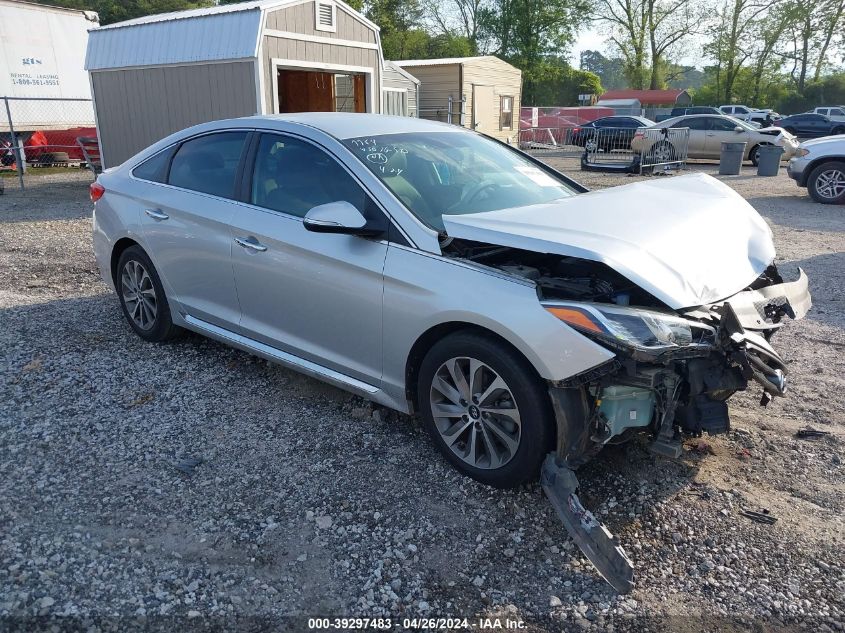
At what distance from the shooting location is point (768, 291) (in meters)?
3.34

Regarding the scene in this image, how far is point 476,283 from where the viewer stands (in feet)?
10.2

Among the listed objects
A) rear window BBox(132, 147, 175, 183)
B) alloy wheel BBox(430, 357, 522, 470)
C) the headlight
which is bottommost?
alloy wheel BBox(430, 357, 522, 470)

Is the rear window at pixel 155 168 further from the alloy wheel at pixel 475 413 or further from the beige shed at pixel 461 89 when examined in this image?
the beige shed at pixel 461 89

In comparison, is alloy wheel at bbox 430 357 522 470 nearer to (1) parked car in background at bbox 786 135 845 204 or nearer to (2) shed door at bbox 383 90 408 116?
(1) parked car in background at bbox 786 135 845 204

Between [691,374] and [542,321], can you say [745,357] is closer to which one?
[691,374]

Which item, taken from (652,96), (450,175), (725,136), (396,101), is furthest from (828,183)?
(652,96)

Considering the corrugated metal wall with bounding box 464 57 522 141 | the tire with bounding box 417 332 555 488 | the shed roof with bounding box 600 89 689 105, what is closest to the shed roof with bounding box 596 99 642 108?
the shed roof with bounding box 600 89 689 105

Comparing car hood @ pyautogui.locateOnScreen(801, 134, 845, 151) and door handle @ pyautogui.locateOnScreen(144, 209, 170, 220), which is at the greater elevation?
car hood @ pyautogui.locateOnScreen(801, 134, 845, 151)

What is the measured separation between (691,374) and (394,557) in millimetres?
1487

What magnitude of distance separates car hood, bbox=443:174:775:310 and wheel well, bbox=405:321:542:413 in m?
0.42

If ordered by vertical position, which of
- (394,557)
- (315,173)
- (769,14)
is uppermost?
(769,14)

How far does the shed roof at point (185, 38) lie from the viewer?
11.6 m

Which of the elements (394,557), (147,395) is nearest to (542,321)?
(394,557)

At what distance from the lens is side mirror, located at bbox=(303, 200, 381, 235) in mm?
3381
